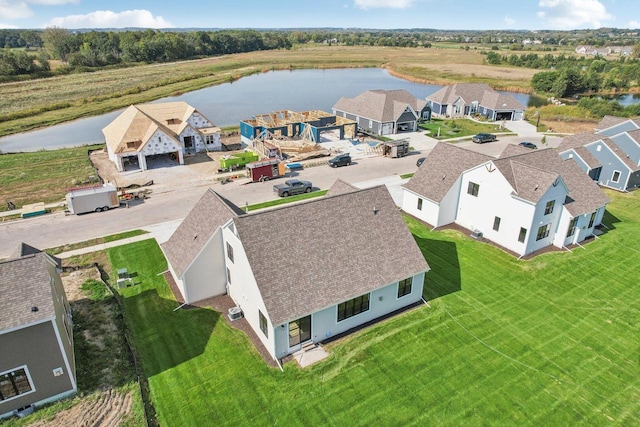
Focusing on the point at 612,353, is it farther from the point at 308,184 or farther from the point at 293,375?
the point at 308,184

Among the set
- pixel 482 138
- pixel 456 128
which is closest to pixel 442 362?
pixel 482 138

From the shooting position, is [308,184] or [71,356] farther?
[308,184]

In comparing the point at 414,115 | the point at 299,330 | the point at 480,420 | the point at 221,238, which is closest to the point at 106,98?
the point at 414,115

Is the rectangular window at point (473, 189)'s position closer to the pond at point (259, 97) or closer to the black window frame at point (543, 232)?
the black window frame at point (543, 232)

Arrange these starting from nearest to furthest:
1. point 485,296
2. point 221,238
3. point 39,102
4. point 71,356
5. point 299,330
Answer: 1. point 71,356
2. point 299,330
3. point 221,238
4. point 485,296
5. point 39,102

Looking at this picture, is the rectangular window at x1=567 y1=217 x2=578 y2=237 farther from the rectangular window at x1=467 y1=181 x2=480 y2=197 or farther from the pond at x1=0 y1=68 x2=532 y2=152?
the pond at x1=0 y1=68 x2=532 y2=152

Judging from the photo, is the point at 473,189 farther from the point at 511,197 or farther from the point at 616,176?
the point at 616,176

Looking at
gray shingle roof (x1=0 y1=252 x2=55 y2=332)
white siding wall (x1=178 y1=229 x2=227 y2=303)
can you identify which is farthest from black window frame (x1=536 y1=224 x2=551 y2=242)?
gray shingle roof (x1=0 y1=252 x2=55 y2=332)
